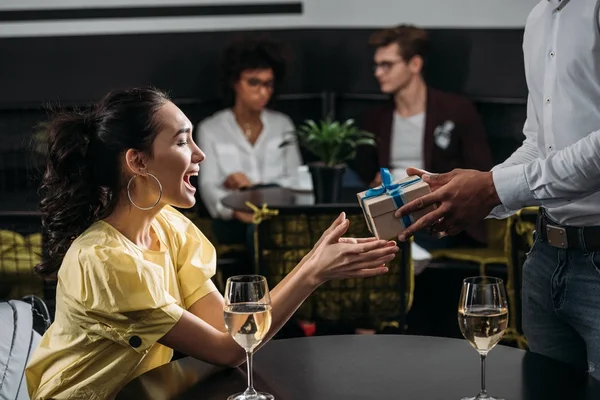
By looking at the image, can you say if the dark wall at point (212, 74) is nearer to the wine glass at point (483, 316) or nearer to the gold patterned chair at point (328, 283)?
the gold patterned chair at point (328, 283)

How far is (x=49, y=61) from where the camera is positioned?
538cm

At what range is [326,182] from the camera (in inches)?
157

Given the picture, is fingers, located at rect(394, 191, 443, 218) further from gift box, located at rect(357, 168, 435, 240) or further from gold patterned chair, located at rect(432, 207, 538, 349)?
gold patterned chair, located at rect(432, 207, 538, 349)

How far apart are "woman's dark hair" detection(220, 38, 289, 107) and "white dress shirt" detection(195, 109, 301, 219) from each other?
0.51ft

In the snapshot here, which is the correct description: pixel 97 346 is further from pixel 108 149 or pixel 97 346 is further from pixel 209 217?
pixel 209 217

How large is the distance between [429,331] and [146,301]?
2.92 m

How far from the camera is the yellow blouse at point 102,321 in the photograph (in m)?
1.92

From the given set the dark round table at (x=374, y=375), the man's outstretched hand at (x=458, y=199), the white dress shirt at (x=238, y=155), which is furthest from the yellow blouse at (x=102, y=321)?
the white dress shirt at (x=238, y=155)

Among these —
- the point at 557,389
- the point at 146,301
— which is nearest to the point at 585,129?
the point at 557,389

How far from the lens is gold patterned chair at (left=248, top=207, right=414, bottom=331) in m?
3.51

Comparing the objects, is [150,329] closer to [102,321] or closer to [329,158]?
[102,321]

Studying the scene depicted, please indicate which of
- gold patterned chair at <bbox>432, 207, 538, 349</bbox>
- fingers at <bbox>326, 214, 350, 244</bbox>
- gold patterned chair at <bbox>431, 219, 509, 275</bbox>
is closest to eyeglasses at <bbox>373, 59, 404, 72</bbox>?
gold patterned chair at <bbox>431, 219, 509, 275</bbox>

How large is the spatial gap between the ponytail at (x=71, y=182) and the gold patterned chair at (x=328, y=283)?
139cm

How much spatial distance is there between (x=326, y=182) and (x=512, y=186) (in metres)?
1.95
